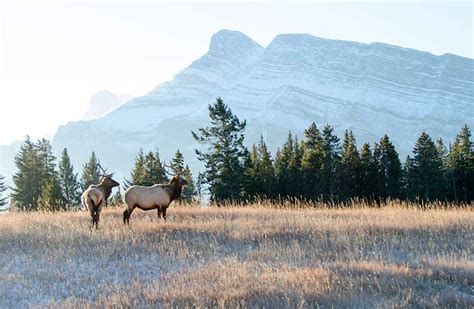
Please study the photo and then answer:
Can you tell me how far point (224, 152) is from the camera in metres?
38.8

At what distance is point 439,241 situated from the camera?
39.8 ft

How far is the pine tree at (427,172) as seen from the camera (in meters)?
50.7

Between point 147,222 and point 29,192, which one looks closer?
point 147,222

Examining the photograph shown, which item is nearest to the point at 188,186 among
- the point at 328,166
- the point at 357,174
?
the point at 328,166

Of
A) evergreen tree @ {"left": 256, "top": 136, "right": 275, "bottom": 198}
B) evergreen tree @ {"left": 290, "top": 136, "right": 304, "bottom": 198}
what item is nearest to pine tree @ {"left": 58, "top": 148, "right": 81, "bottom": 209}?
evergreen tree @ {"left": 256, "top": 136, "right": 275, "bottom": 198}

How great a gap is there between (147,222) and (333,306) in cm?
840

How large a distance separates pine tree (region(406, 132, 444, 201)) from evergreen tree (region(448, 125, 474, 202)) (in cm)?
134

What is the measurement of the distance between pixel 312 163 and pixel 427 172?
40.5 feet

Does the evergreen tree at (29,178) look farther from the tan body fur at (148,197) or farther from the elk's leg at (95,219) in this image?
the elk's leg at (95,219)

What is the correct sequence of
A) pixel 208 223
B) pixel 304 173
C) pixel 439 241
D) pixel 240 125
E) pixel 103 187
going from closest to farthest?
1. pixel 439 241
2. pixel 208 223
3. pixel 103 187
4. pixel 240 125
5. pixel 304 173

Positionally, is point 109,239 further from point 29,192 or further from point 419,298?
point 29,192

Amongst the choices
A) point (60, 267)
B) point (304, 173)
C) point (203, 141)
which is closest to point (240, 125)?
point (203, 141)

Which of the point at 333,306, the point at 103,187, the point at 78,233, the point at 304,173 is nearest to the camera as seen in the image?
the point at 333,306

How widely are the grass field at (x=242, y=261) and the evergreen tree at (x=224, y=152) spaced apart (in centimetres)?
2196
